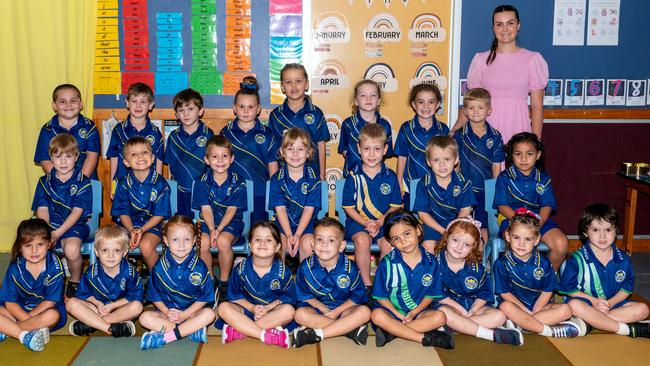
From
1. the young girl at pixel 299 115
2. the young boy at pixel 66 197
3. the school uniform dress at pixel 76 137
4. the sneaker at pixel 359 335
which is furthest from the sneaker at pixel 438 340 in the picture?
the school uniform dress at pixel 76 137

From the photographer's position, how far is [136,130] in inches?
171

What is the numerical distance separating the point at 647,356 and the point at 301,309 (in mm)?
1667

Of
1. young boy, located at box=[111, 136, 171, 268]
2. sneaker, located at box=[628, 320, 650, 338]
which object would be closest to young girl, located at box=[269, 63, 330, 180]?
young boy, located at box=[111, 136, 171, 268]

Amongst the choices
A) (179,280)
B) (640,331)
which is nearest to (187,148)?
(179,280)

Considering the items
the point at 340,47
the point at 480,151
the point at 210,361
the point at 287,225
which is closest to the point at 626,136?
the point at 480,151

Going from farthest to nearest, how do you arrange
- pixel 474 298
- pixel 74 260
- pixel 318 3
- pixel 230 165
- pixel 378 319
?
pixel 318 3 < pixel 230 165 < pixel 74 260 < pixel 474 298 < pixel 378 319

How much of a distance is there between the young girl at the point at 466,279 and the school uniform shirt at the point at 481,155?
2.52 feet

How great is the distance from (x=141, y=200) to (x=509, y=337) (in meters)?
2.23

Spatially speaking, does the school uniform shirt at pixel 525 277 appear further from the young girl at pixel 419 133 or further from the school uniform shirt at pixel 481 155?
the young girl at pixel 419 133

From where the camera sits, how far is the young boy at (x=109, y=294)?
3227 millimetres

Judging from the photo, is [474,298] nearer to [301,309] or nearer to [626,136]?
[301,309]

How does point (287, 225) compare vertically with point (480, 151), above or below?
below

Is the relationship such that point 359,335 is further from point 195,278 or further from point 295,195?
point 295,195

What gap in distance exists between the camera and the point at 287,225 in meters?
3.82
